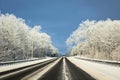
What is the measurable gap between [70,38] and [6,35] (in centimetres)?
7430

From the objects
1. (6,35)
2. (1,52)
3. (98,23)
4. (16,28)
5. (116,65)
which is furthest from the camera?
(98,23)

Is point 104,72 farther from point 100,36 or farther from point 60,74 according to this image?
point 100,36

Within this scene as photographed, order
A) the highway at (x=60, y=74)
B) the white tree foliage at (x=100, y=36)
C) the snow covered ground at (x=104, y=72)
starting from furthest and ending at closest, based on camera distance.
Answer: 1. the white tree foliage at (x=100, y=36)
2. the snow covered ground at (x=104, y=72)
3. the highway at (x=60, y=74)

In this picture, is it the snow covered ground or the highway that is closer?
the highway

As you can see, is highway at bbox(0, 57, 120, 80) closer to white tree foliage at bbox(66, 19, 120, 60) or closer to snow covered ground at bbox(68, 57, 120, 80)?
snow covered ground at bbox(68, 57, 120, 80)

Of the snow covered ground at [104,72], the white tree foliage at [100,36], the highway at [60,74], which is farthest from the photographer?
the white tree foliage at [100,36]

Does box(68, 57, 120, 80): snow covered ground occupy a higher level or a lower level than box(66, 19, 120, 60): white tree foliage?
lower

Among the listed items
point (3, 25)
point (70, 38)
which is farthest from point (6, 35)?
point (70, 38)

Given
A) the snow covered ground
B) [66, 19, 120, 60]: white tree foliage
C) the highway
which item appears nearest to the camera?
the highway

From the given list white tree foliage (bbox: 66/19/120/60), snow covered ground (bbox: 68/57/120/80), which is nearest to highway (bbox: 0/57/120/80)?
snow covered ground (bbox: 68/57/120/80)

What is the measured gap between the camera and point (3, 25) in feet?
241

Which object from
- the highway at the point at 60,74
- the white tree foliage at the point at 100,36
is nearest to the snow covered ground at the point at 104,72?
the highway at the point at 60,74

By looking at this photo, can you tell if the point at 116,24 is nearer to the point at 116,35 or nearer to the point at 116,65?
the point at 116,35

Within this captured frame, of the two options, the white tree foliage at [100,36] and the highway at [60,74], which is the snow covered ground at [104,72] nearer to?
the highway at [60,74]
